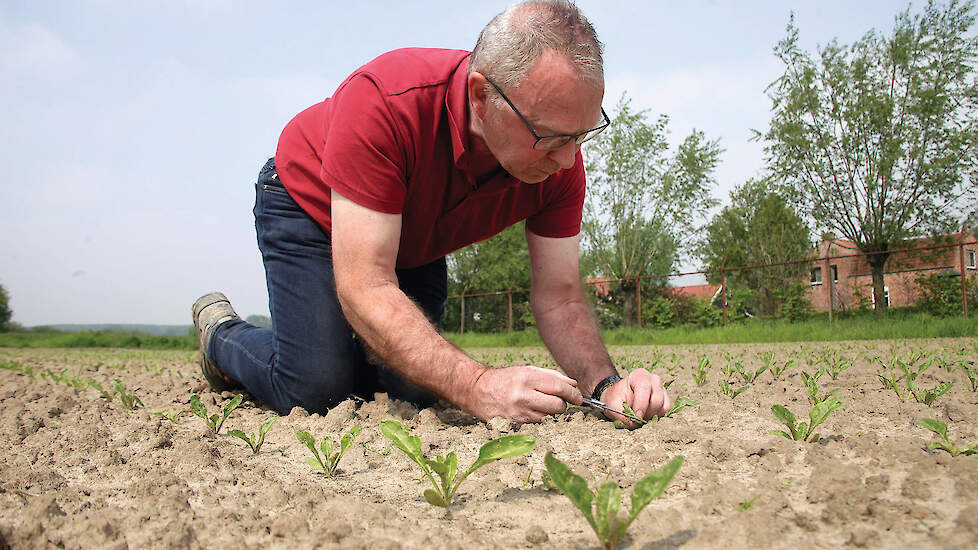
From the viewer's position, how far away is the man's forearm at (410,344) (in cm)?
209

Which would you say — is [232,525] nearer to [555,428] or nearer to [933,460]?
[555,428]

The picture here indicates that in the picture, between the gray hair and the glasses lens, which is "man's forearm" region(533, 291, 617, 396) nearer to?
the glasses lens

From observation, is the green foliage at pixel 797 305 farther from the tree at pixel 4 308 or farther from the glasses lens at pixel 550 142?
the tree at pixel 4 308

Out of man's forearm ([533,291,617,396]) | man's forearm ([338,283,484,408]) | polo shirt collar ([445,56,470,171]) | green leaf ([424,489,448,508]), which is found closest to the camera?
green leaf ([424,489,448,508])

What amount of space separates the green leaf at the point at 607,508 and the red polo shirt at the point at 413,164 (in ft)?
5.14

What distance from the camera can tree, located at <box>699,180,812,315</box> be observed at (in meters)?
23.9

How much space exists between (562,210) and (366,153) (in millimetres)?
1176

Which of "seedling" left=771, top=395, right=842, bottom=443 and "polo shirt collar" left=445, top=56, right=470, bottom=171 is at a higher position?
"polo shirt collar" left=445, top=56, right=470, bottom=171

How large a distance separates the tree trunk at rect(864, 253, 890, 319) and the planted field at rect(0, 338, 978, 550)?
44.6 ft

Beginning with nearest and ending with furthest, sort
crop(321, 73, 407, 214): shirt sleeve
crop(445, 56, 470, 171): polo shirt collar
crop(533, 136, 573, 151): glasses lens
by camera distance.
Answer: crop(533, 136, 573, 151): glasses lens → crop(321, 73, 407, 214): shirt sleeve → crop(445, 56, 470, 171): polo shirt collar

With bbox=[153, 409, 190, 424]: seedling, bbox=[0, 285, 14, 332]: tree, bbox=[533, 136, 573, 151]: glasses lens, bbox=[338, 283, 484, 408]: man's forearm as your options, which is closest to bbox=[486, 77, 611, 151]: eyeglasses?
bbox=[533, 136, 573, 151]: glasses lens

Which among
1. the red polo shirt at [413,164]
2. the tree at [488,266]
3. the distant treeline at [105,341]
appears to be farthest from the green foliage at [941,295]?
the distant treeline at [105,341]

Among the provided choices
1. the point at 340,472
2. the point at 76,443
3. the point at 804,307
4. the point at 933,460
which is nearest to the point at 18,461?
the point at 76,443

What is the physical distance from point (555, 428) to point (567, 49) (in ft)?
4.36
